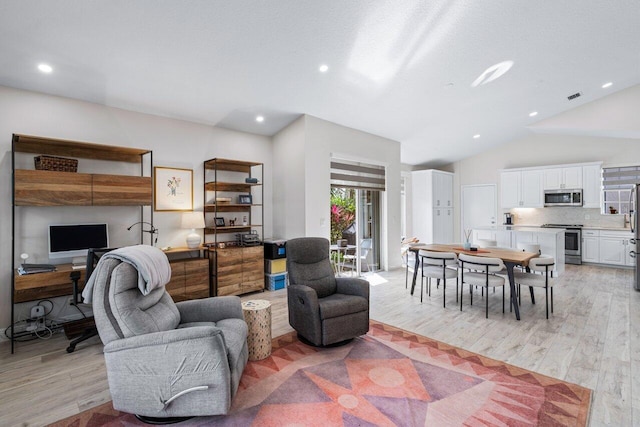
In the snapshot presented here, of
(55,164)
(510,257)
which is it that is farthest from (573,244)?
(55,164)

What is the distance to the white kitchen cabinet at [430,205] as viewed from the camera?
8.34 m

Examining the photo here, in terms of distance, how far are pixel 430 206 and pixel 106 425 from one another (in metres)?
7.82

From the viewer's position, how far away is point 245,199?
5.13 metres

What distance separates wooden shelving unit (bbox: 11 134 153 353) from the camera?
321 cm

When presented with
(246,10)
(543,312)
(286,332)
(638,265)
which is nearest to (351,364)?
(286,332)

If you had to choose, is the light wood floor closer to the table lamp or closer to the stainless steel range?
the table lamp

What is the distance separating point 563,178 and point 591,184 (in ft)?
1.72

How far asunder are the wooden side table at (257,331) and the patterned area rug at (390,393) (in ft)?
0.28

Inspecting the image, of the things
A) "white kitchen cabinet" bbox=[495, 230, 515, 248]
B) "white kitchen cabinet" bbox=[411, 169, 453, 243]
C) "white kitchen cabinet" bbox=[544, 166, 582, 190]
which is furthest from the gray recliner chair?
"white kitchen cabinet" bbox=[544, 166, 582, 190]

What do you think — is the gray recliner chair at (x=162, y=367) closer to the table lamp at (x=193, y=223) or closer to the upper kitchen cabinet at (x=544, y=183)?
the table lamp at (x=193, y=223)

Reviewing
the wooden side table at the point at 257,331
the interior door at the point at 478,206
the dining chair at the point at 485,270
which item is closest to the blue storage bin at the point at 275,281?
the wooden side table at the point at 257,331

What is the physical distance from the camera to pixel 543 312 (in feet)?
13.1

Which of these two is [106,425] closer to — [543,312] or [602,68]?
[543,312]

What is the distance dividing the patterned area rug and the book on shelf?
191cm
